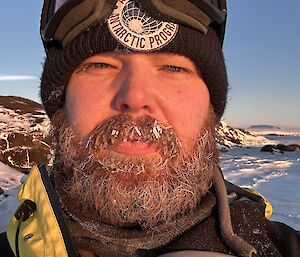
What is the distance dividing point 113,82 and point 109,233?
1.94ft

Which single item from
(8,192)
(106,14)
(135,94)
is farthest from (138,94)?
(8,192)

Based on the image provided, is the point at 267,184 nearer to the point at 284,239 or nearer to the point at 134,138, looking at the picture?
the point at 284,239

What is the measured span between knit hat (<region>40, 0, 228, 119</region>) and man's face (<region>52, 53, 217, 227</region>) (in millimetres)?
39

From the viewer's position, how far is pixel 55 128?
72.7 inches

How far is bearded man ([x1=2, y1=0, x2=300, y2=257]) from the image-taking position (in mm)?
1484

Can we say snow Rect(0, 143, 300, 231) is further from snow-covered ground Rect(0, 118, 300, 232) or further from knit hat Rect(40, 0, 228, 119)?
knit hat Rect(40, 0, 228, 119)

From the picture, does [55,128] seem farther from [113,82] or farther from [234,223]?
[234,223]

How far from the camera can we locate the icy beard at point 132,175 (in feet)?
4.89

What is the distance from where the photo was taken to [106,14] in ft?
5.21

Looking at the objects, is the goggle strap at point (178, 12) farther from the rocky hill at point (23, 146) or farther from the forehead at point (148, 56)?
the rocky hill at point (23, 146)

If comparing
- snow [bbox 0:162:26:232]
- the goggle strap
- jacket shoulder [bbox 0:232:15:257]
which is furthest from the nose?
snow [bbox 0:162:26:232]

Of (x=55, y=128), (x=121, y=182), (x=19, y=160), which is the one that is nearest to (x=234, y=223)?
(x=121, y=182)

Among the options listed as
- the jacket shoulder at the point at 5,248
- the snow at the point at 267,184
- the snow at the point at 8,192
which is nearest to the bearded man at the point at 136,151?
the jacket shoulder at the point at 5,248

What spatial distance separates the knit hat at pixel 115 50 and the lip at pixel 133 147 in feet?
1.20
